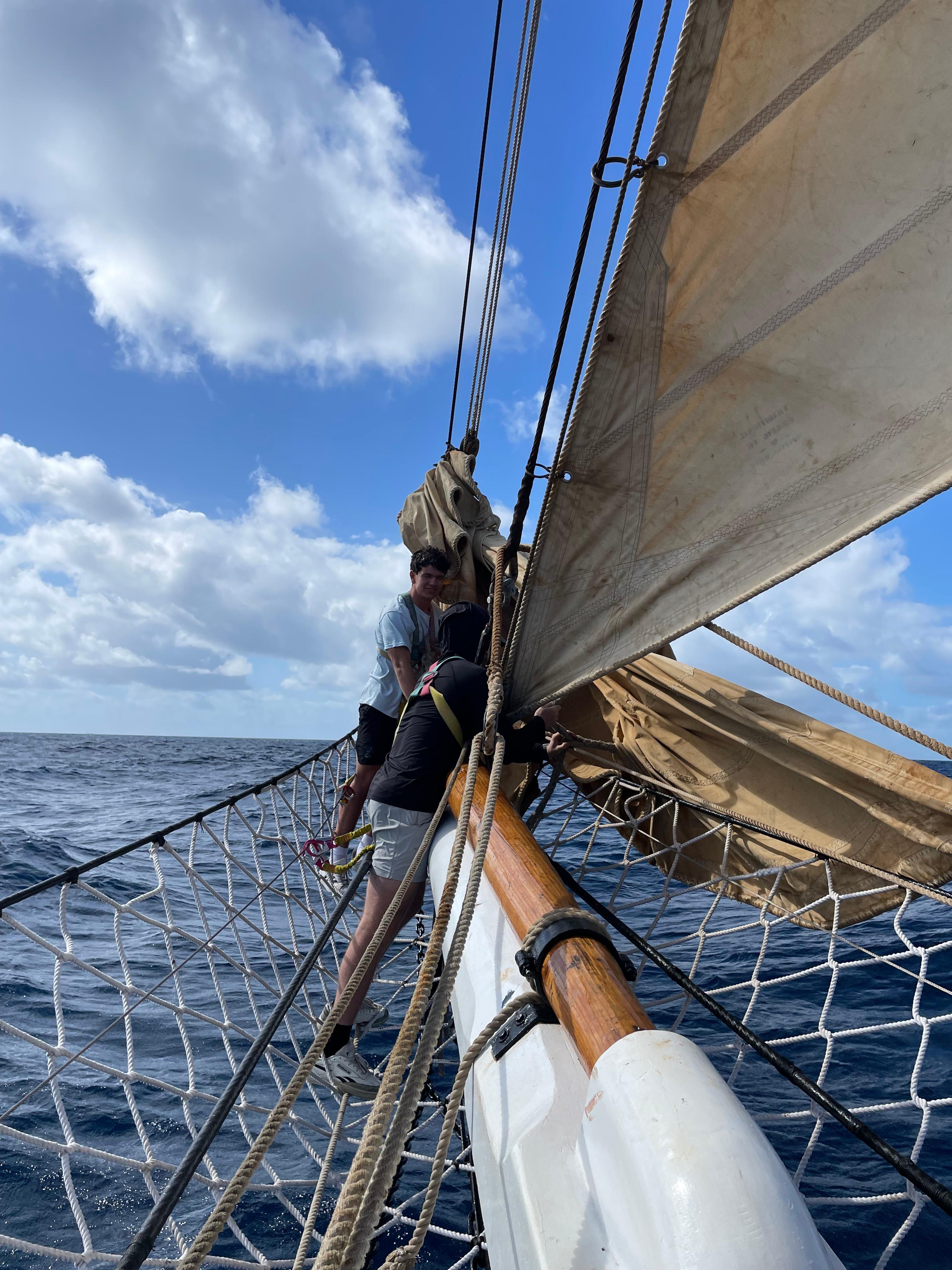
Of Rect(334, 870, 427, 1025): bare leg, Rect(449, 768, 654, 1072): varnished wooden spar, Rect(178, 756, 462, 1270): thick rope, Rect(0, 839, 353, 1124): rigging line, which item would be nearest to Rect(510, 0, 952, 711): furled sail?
Rect(449, 768, 654, 1072): varnished wooden spar

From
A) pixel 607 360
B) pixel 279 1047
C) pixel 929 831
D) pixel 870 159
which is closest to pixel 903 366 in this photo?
pixel 870 159

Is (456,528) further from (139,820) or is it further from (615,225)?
(139,820)

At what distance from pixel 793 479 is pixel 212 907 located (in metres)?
5.33

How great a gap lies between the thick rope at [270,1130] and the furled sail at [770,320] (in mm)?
991

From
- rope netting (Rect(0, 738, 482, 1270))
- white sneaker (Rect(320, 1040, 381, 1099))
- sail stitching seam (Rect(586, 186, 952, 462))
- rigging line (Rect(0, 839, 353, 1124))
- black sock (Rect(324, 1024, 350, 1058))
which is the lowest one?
rope netting (Rect(0, 738, 482, 1270))

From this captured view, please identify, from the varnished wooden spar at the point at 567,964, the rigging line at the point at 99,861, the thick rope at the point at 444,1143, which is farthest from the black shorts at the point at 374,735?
the thick rope at the point at 444,1143

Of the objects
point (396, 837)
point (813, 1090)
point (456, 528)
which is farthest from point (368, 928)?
point (456, 528)

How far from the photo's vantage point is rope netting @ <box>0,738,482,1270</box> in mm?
1762

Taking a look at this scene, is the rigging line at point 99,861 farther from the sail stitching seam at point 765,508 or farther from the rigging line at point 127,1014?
the sail stitching seam at point 765,508

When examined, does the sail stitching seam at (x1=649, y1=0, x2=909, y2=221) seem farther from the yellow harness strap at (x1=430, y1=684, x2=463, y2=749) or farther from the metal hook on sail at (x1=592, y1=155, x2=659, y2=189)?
the yellow harness strap at (x1=430, y1=684, x2=463, y2=749)

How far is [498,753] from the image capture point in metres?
1.85

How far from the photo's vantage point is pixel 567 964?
1.16m

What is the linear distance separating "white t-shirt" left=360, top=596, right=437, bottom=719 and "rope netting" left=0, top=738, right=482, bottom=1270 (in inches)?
29.9

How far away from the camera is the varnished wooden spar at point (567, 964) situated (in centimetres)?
100
